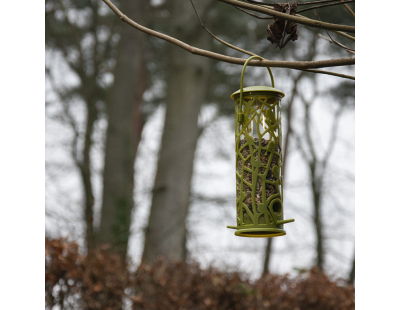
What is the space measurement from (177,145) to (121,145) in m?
0.73

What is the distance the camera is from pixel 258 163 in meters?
1.73

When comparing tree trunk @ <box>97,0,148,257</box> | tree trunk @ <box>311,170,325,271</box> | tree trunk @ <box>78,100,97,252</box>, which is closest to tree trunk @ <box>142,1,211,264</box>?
tree trunk @ <box>97,0,148,257</box>

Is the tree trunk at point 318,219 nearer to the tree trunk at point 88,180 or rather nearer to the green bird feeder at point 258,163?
the tree trunk at point 88,180

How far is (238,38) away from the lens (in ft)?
24.5

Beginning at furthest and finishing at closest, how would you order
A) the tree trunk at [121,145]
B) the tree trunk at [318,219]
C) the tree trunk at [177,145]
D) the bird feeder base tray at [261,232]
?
1. the tree trunk at [318,219]
2. the tree trunk at [177,145]
3. the tree trunk at [121,145]
4. the bird feeder base tray at [261,232]

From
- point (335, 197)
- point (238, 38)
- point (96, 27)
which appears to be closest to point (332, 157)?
point (335, 197)

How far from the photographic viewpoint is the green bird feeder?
5.62 feet

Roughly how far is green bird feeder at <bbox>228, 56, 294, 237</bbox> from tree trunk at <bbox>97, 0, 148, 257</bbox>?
11.7 feet

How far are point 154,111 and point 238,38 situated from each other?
2.12m

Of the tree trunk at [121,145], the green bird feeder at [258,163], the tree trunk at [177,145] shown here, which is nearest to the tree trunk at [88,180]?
the tree trunk at [121,145]

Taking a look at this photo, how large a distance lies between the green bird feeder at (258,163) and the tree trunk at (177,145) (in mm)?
3959

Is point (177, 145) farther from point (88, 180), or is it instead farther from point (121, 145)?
point (88, 180)

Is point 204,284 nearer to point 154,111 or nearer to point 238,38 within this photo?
point 238,38

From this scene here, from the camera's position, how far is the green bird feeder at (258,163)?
1.71m
